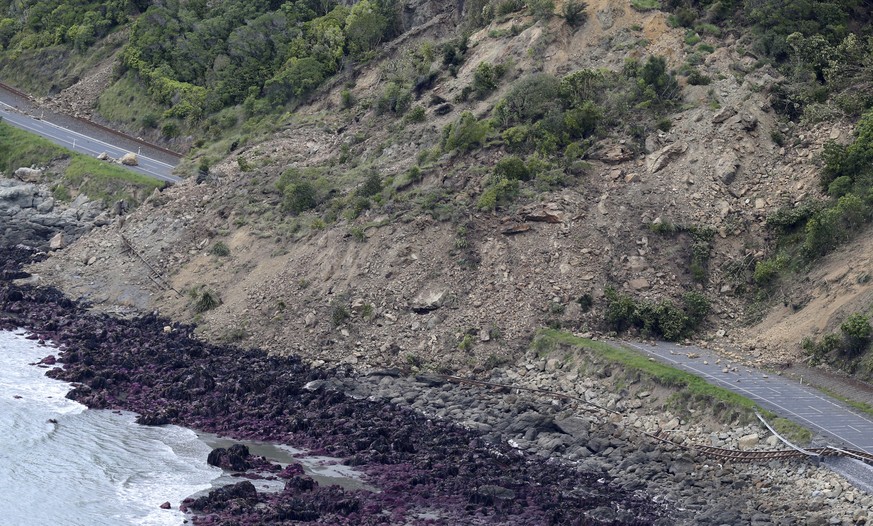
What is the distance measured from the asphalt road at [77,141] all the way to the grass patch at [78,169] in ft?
2.88

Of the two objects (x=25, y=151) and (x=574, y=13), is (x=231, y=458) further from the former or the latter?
(x=25, y=151)

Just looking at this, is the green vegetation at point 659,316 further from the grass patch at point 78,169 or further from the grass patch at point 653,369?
the grass patch at point 78,169

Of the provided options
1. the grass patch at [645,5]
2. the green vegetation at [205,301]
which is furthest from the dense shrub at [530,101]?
the green vegetation at [205,301]

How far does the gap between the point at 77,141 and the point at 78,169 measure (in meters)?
5.97

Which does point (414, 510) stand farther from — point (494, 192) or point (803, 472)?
point (494, 192)

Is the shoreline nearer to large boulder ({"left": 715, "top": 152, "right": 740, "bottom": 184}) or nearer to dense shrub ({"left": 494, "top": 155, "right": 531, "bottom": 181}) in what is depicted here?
dense shrub ({"left": 494, "top": 155, "right": 531, "bottom": 181})

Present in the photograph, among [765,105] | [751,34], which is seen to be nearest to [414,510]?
[765,105]

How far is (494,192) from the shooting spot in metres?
59.1

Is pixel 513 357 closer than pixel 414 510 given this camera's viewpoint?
No

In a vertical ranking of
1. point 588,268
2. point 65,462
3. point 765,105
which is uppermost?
point 765,105

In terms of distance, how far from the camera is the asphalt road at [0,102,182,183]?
76.2 meters

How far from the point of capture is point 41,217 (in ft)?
237

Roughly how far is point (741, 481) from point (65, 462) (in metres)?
22.5

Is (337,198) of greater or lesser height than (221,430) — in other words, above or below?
above
